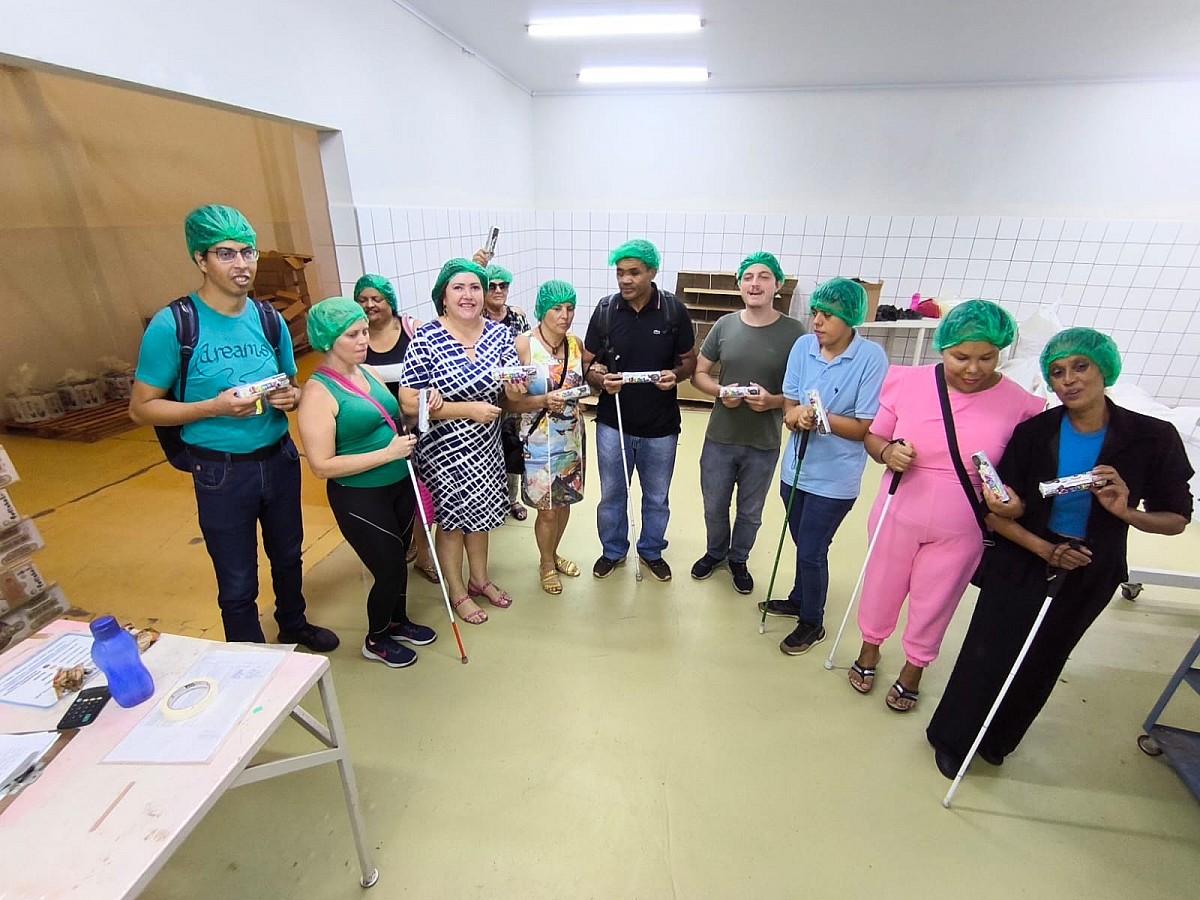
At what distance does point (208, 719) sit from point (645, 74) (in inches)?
204

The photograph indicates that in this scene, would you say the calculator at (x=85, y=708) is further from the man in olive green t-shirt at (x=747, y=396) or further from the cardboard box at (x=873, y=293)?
the cardboard box at (x=873, y=293)

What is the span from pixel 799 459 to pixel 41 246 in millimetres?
6431

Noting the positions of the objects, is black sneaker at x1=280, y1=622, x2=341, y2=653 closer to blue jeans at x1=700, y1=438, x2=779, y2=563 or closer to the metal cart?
blue jeans at x1=700, y1=438, x2=779, y2=563

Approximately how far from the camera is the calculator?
46.6 inches

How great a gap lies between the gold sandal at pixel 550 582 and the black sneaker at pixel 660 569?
0.51 metres

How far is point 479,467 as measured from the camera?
239cm

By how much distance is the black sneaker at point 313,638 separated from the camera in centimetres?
248

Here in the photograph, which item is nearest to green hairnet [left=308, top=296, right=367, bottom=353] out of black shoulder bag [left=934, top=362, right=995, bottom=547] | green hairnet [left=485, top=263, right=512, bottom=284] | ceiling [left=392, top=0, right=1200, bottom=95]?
green hairnet [left=485, top=263, right=512, bottom=284]

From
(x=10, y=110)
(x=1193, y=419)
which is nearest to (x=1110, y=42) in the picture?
(x=1193, y=419)

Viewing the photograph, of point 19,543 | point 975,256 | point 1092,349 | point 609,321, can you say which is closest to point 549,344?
point 609,321

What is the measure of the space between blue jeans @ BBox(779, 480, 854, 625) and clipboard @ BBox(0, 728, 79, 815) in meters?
2.34

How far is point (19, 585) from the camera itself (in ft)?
7.17

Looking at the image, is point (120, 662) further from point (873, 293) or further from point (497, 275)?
point (873, 293)

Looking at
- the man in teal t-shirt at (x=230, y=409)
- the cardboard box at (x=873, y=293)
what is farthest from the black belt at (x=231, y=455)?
the cardboard box at (x=873, y=293)
